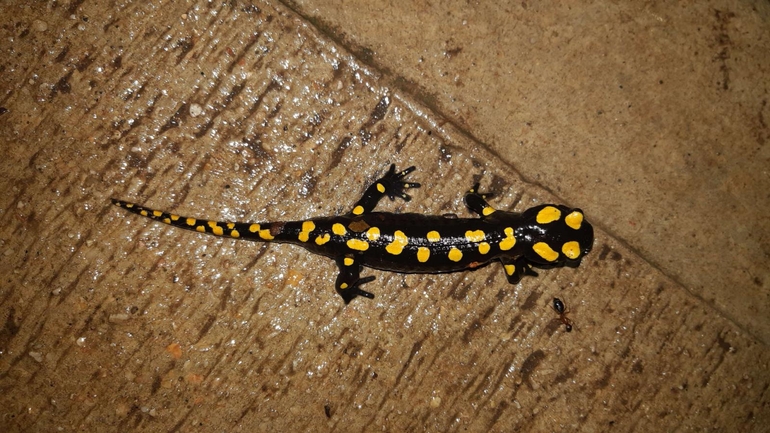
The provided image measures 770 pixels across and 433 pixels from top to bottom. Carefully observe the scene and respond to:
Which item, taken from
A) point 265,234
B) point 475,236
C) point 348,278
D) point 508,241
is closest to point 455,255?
point 475,236

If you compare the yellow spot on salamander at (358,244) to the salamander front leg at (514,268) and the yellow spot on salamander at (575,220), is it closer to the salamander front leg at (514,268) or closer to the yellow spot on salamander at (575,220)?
the salamander front leg at (514,268)

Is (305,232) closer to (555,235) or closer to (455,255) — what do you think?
(455,255)

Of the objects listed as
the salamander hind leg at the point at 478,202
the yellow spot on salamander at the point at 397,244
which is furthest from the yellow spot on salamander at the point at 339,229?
the salamander hind leg at the point at 478,202

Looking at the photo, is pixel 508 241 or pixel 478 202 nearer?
pixel 508 241

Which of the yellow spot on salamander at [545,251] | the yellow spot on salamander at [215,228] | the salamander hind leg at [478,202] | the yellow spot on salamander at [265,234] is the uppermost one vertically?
the salamander hind leg at [478,202]

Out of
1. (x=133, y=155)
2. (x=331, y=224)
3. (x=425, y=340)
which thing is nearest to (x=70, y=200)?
(x=133, y=155)

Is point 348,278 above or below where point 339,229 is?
below

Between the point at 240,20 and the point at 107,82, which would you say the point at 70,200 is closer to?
the point at 107,82

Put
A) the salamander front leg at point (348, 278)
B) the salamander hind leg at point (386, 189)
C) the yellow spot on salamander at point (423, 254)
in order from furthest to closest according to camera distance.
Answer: the salamander hind leg at point (386, 189)
the salamander front leg at point (348, 278)
the yellow spot on salamander at point (423, 254)
